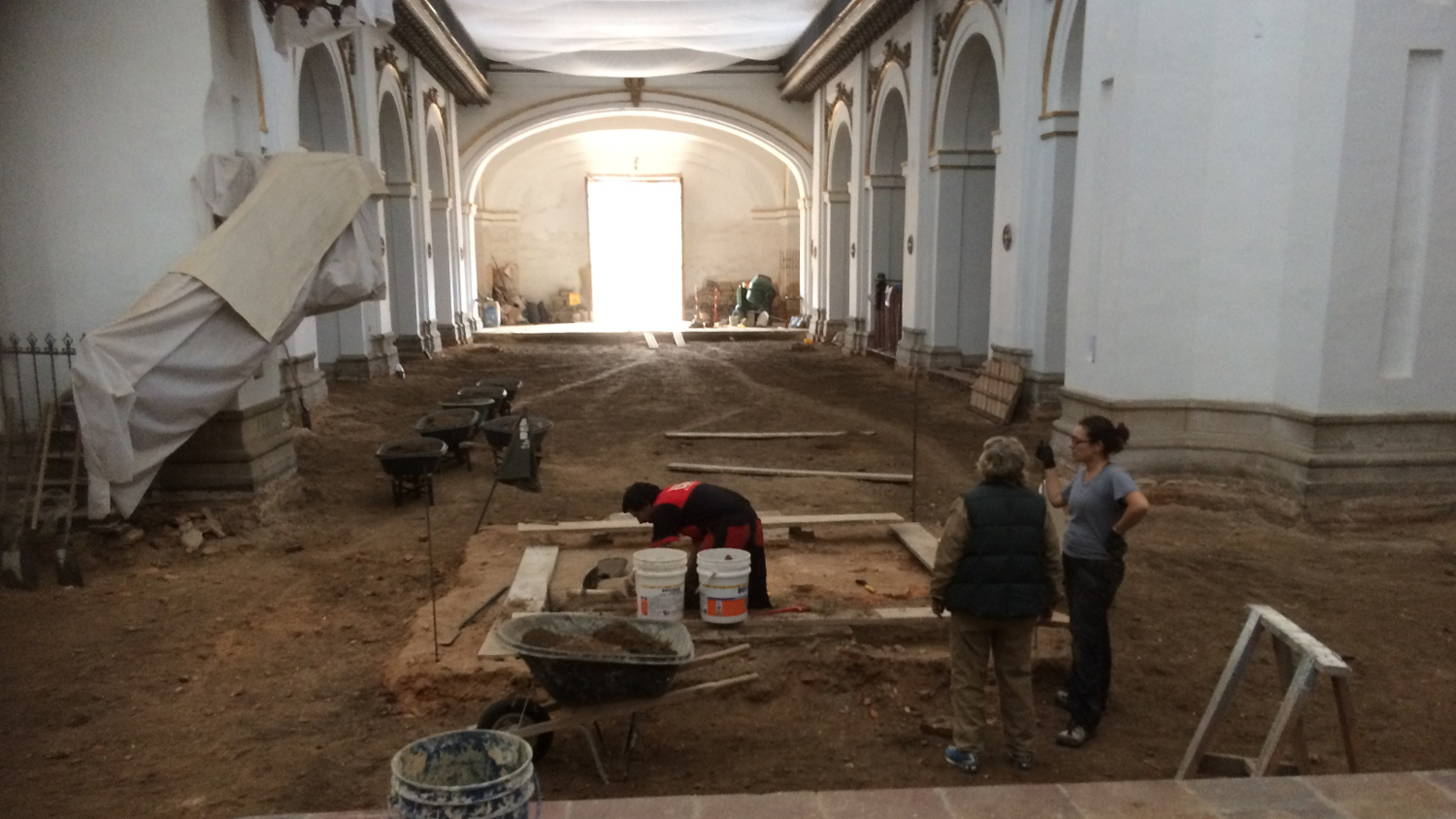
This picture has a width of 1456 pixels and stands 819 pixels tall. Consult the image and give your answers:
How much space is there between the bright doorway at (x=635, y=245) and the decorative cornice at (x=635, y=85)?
6450 mm

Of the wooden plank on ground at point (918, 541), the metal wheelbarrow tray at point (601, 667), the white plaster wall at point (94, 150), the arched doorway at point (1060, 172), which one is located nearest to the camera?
the metal wheelbarrow tray at point (601, 667)

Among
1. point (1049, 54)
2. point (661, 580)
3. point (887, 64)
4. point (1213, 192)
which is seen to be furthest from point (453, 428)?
point (887, 64)

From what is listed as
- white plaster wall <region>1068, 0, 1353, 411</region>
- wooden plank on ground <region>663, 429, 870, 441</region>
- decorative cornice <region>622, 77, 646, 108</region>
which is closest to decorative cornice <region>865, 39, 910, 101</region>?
decorative cornice <region>622, 77, 646, 108</region>

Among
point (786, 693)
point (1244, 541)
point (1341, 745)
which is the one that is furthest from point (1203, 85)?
point (786, 693)

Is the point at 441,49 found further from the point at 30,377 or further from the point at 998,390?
the point at 30,377

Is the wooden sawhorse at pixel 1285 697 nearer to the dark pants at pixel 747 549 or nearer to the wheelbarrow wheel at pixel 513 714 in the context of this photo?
the dark pants at pixel 747 549

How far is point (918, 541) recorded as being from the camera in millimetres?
6988

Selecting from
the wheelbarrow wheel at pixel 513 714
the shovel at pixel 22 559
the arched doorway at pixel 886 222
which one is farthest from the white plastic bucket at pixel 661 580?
the arched doorway at pixel 886 222

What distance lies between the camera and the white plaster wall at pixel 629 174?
94.5 feet

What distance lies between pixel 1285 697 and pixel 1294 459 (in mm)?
4648

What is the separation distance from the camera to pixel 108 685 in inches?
201

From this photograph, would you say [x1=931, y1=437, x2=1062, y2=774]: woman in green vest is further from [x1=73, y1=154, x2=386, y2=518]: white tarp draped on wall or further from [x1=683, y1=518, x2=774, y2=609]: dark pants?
[x1=73, y1=154, x2=386, y2=518]: white tarp draped on wall

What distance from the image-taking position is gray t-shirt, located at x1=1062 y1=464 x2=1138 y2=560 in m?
4.35

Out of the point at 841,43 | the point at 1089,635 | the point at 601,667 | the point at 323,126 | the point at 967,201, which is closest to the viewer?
the point at 601,667
